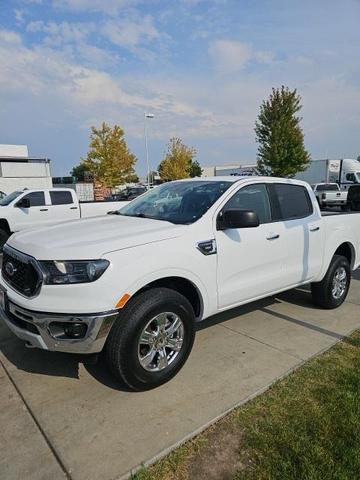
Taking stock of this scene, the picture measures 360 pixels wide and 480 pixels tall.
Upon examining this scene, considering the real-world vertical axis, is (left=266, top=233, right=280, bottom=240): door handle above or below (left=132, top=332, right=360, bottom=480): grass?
above

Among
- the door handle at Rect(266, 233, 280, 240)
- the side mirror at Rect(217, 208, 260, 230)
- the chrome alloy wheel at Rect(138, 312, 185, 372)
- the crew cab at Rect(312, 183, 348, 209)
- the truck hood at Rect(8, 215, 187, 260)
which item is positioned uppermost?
the side mirror at Rect(217, 208, 260, 230)

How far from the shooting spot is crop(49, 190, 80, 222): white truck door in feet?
37.0

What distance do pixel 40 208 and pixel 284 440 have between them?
33.7ft

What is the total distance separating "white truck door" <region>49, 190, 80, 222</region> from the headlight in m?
9.02

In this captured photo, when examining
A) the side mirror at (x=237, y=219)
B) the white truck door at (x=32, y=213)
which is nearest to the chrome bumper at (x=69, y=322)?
the side mirror at (x=237, y=219)

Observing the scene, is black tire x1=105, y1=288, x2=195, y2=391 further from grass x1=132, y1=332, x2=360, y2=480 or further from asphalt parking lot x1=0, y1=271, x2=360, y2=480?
grass x1=132, y1=332, x2=360, y2=480

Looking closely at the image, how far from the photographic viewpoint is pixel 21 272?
2916mm

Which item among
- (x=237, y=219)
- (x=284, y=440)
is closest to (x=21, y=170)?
(x=237, y=219)

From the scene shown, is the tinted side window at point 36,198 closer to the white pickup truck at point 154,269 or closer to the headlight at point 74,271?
the white pickup truck at point 154,269

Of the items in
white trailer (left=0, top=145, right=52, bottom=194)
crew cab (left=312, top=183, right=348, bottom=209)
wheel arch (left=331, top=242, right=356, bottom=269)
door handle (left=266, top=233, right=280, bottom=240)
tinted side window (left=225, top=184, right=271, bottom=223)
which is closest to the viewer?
tinted side window (left=225, top=184, right=271, bottom=223)

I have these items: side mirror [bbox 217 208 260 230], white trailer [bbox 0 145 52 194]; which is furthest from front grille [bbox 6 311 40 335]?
white trailer [bbox 0 145 52 194]

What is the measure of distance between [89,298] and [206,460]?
51.5 inches

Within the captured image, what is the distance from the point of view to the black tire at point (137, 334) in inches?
107

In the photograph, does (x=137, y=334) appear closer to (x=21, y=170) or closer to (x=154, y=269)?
(x=154, y=269)
